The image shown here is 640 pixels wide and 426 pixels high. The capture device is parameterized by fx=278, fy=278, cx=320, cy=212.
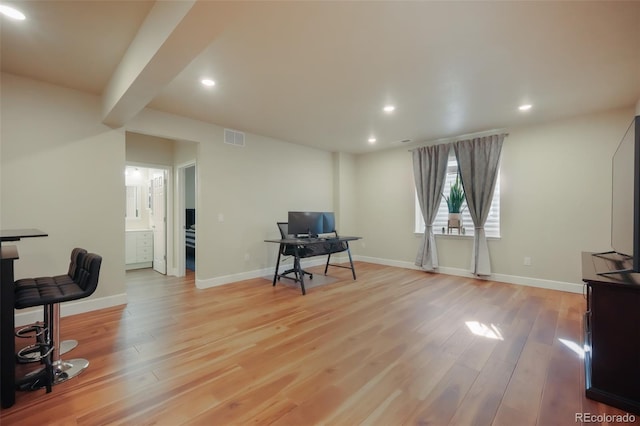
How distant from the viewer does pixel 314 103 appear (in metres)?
3.41

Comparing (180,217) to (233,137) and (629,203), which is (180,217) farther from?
(629,203)

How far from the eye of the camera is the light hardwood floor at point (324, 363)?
158cm

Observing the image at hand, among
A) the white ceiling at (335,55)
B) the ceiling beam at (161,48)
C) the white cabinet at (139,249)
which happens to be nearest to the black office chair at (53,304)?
the ceiling beam at (161,48)

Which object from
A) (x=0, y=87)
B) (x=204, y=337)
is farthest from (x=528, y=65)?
(x=0, y=87)

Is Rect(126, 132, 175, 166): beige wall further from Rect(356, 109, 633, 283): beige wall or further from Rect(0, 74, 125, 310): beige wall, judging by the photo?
Rect(356, 109, 633, 283): beige wall

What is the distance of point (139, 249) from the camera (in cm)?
545

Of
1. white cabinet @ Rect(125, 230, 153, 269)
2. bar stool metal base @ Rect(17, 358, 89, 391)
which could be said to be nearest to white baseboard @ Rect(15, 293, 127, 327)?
bar stool metal base @ Rect(17, 358, 89, 391)

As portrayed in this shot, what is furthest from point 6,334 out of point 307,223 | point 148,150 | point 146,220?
point 146,220

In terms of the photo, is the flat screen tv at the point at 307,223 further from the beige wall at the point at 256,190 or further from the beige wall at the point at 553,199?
the beige wall at the point at 553,199

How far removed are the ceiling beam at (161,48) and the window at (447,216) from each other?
4508mm

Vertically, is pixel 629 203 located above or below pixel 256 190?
below

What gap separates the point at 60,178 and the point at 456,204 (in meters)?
5.50

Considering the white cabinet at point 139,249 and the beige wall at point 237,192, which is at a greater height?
the beige wall at point 237,192

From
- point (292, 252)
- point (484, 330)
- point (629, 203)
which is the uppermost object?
point (629, 203)
